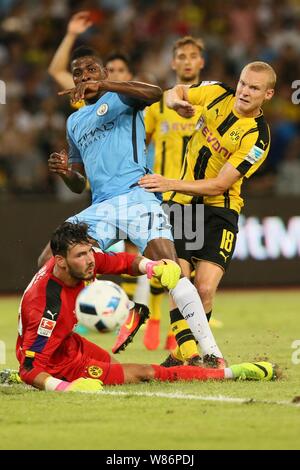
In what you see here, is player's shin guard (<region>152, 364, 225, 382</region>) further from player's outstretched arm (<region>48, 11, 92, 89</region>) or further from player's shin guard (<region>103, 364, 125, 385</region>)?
player's outstretched arm (<region>48, 11, 92, 89</region>)

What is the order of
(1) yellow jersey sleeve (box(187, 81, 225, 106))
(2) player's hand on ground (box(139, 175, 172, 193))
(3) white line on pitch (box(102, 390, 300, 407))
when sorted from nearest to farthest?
(3) white line on pitch (box(102, 390, 300, 407)) → (2) player's hand on ground (box(139, 175, 172, 193)) → (1) yellow jersey sleeve (box(187, 81, 225, 106))

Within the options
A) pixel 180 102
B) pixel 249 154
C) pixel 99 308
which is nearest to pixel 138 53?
pixel 180 102

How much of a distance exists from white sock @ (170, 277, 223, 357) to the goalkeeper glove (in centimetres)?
110

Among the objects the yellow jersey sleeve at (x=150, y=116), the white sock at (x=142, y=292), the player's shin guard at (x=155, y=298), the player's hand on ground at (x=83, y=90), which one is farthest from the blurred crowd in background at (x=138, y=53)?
the player's hand on ground at (x=83, y=90)

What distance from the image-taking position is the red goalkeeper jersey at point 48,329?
707 centimetres

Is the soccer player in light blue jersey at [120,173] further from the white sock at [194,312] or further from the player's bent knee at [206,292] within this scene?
the player's bent knee at [206,292]

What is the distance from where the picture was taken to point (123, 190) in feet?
28.0

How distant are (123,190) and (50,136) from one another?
7853mm

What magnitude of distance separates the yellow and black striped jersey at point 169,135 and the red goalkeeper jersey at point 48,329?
12.7 ft

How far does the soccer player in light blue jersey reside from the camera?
8023mm

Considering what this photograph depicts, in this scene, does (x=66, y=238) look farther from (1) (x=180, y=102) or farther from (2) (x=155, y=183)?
(1) (x=180, y=102)

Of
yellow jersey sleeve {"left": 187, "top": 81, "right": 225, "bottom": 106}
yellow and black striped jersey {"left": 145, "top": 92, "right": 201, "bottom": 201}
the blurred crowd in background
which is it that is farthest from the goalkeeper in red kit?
the blurred crowd in background

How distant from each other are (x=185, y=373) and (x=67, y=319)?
108 cm
